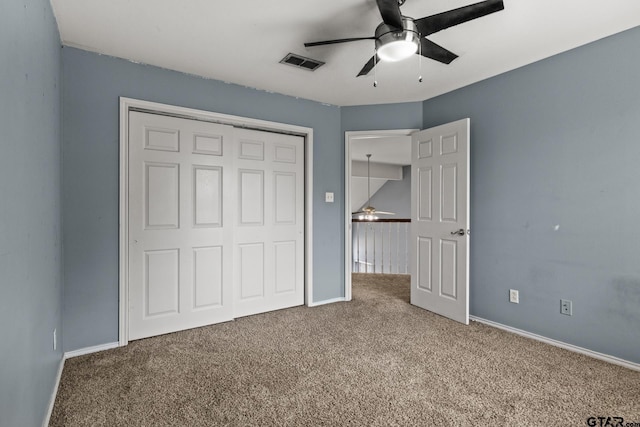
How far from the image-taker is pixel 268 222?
3.74 meters

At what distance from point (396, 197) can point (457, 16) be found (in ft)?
26.1

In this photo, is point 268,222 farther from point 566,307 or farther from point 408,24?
point 566,307

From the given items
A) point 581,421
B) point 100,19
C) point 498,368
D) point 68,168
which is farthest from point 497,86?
point 68,168

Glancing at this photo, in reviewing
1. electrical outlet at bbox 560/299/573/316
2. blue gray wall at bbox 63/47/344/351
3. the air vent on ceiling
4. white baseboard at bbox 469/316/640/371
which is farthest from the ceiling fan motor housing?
white baseboard at bbox 469/316/640/371

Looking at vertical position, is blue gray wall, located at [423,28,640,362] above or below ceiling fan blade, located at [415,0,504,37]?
below

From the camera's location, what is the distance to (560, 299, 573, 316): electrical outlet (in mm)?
2738

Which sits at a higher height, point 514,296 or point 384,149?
point 384,149

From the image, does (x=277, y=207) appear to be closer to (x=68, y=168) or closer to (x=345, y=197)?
(x=345, y=197)

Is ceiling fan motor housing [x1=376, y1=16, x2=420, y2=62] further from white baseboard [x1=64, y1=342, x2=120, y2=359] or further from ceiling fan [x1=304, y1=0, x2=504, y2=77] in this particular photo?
white baseboard [x1=64, y1=342, x2=120, y2=359]

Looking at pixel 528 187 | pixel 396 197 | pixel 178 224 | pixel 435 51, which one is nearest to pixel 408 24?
pixel 435 51

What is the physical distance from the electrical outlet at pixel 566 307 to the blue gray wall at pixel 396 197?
21.4 feet

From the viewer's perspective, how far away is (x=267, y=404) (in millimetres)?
1974

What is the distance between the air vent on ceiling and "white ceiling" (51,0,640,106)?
0.06m

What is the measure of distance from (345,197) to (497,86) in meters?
1.96
